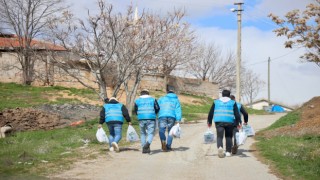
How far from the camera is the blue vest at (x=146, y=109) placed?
12.0m

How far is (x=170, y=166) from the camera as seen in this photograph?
979 cm

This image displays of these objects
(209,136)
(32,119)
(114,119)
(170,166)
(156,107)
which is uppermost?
(156,107)

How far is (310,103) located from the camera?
2808 cm

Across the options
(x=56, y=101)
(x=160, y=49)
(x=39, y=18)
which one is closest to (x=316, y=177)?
(x=160, y=49)

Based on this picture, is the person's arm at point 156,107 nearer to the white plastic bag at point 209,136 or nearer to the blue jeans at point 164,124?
the blue jeans at point 164,124

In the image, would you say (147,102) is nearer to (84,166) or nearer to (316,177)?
(84,166)

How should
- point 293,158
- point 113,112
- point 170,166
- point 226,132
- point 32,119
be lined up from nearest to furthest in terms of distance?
point 170,166 → point 293,158 → point 226,132 → point 113,112 → point 32,119

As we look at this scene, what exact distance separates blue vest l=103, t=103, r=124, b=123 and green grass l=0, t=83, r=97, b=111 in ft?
55.1

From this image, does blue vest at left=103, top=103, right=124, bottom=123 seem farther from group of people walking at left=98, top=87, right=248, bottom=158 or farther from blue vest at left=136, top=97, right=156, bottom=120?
blue vest at left=136, top=97, right=156, bottom=120

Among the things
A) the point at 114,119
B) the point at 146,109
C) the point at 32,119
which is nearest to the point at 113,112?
the point at 114,119

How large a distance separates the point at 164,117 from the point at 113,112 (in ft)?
4.49

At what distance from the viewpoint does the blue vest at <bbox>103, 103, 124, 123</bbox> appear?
1207 cm

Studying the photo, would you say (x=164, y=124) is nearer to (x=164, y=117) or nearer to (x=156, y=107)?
(x=164, y=117)

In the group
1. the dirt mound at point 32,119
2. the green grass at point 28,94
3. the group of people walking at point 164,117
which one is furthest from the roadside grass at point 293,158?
the green grass at point 28,94
